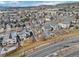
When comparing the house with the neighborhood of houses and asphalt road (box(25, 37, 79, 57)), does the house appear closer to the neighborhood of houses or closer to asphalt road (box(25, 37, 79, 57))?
the neighborhood of houses

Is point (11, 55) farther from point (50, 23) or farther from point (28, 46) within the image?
point (50, 23)

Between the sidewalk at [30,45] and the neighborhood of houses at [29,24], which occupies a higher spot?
the neighborhood of houses at [29,24]

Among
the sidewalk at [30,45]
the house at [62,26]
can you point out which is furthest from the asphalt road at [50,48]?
the house at [62,26]

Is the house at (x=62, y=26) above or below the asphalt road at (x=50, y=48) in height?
above

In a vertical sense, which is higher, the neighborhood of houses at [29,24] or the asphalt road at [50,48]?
the neighborhood of houses at [29,24]

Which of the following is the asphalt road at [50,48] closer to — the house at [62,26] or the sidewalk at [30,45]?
the sidewalk at [30,45]

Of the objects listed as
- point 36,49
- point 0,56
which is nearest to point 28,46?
point 36,49

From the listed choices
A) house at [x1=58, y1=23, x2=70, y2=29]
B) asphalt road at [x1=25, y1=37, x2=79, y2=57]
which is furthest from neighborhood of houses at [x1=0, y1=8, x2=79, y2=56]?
asphalt road at [x1=25, y1=37, x2=79, y2=57]

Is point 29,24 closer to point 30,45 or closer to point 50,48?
point 30,45

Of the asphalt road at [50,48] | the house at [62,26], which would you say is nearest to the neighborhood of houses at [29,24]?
the house at [62,26]

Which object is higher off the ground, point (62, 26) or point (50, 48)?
point (62, 26)

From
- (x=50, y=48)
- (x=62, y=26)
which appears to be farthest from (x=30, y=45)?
(x=62, y=26)
